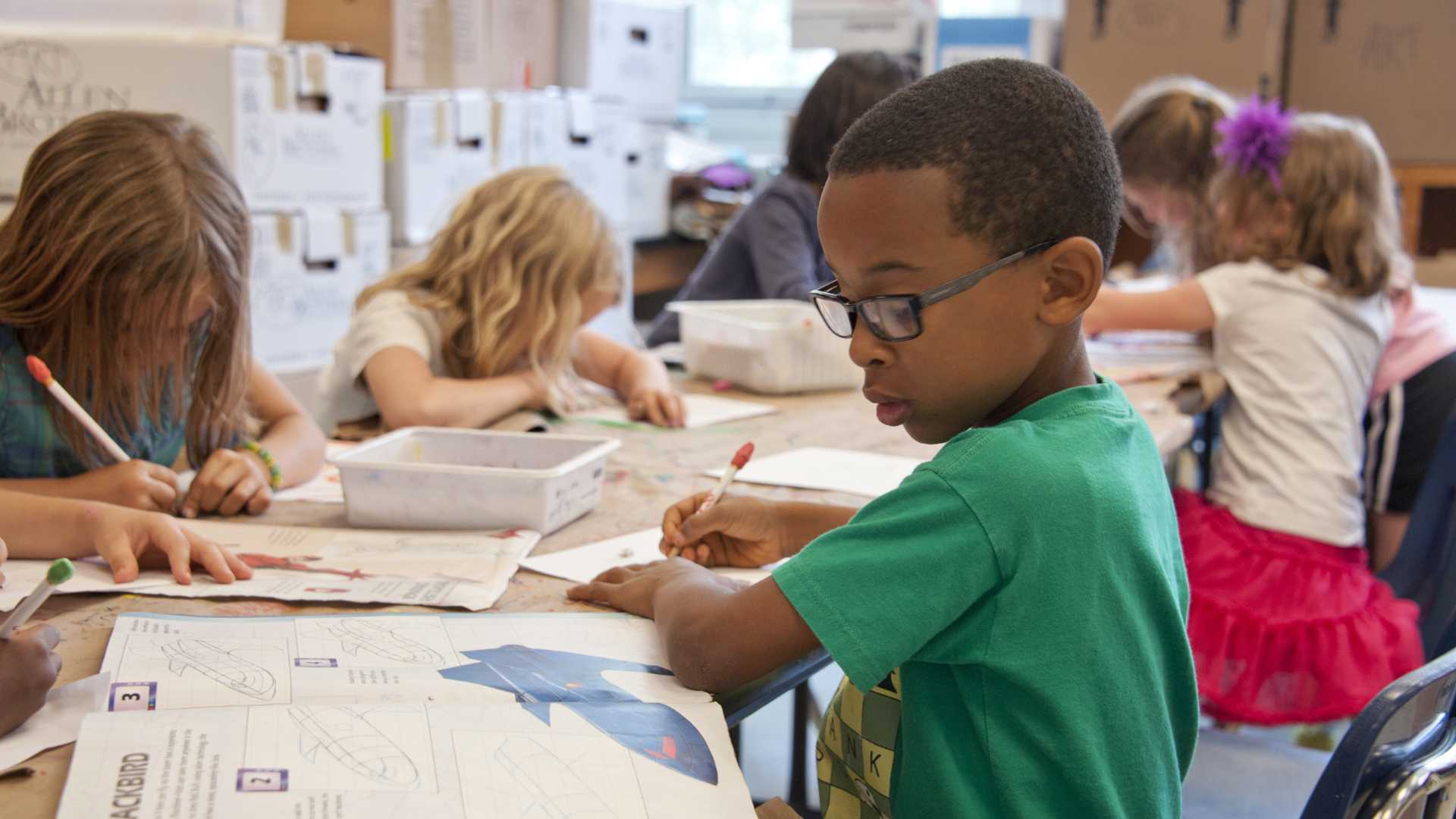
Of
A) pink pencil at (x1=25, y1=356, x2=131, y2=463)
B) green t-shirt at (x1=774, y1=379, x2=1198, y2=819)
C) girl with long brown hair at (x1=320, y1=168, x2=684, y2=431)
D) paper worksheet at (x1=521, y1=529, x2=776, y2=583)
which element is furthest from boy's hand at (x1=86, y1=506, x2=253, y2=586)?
girl with long brown hair at (x1=320, y1=168, x2=684, y2=431)

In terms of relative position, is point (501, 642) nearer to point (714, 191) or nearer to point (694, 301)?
point (694, 301)

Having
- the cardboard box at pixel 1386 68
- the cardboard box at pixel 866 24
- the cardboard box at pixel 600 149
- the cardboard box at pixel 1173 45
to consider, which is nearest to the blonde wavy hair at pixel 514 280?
the cardboard box at pixel 600 149

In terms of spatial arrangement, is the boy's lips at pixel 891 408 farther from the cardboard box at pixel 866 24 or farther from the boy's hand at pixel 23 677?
the cardboard box at pixel 866 24

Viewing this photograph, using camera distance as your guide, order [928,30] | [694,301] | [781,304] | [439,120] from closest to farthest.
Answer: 1. [781,304]
2. [694,301]
3. [439,120]
4. [928,30]

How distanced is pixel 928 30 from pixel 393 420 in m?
2.73

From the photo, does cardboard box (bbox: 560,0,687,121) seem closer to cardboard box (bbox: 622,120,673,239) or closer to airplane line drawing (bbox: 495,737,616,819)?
cardboard box (bbox: 622,120,673,239)

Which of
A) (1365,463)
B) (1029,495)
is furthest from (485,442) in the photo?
(1365,463)

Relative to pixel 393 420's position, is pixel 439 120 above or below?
above

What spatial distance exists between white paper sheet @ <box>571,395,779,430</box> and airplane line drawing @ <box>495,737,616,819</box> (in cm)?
100

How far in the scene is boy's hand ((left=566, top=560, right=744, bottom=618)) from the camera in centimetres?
94

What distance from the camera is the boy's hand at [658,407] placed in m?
1.70

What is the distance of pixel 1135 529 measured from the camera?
76cm

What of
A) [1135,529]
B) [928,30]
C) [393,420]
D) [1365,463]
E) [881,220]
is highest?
[928,30]

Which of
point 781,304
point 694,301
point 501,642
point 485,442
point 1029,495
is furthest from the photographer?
point 694,301
